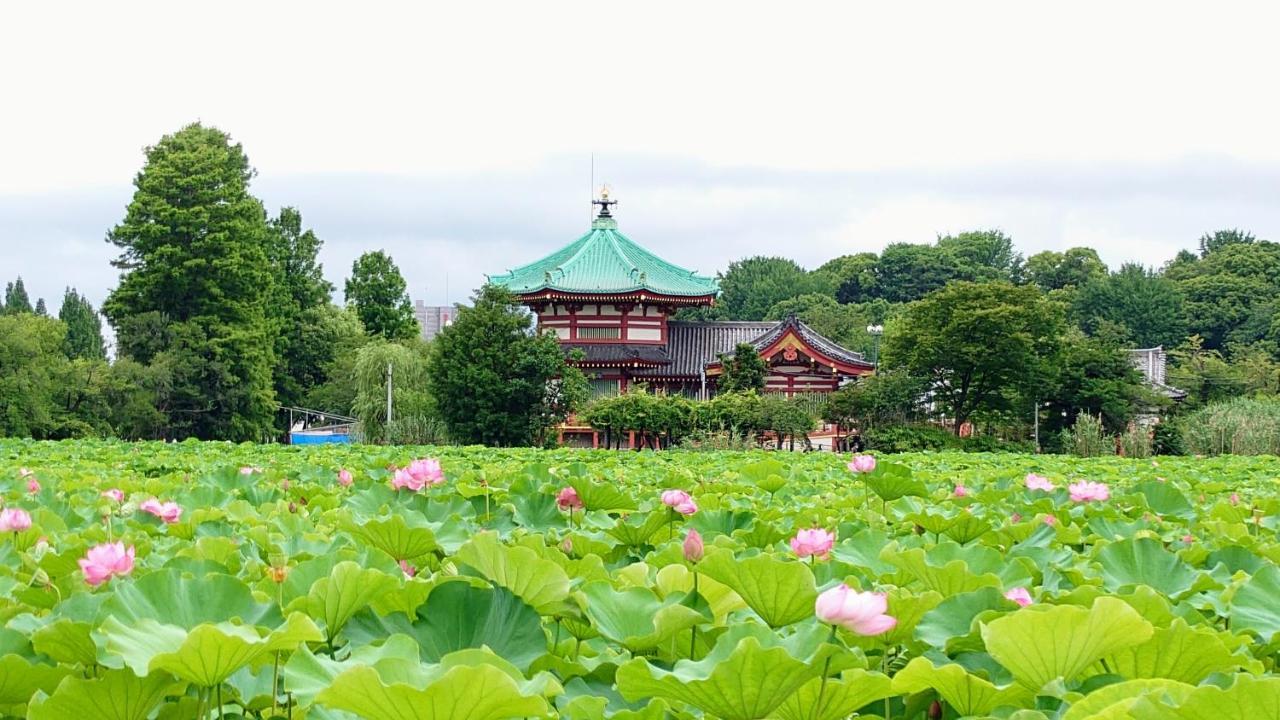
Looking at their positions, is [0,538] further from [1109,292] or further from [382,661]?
[1109,292]

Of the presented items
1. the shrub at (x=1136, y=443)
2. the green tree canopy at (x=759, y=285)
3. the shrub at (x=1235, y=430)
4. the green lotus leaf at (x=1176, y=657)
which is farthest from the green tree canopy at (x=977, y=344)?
the green tree canopy at (x=759, y=285)

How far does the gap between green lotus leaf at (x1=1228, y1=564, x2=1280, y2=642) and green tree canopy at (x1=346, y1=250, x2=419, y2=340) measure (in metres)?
34.6

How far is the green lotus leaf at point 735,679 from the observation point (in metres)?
0.84

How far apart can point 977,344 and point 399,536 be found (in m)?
19.4

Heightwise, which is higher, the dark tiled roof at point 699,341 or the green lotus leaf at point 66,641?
the dark tiled roof at point 699,341

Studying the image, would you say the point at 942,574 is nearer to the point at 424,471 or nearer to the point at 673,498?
the point at 673,498

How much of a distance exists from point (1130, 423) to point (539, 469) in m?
19.9

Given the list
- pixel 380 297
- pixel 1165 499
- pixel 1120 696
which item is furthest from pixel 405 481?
pixel 380 297

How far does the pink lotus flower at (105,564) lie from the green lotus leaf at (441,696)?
0.58m

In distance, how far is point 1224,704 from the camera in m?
0.70

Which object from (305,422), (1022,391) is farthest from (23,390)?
(1022,391)

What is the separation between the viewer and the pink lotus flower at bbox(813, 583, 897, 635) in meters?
0.90

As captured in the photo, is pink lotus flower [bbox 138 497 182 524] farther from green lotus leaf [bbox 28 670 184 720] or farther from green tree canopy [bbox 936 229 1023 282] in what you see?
green tree canopy [bbox 936 229 1023 282]

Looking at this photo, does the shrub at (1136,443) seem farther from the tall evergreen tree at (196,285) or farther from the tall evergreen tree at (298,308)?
the tall evergreen tree at (298,308)
